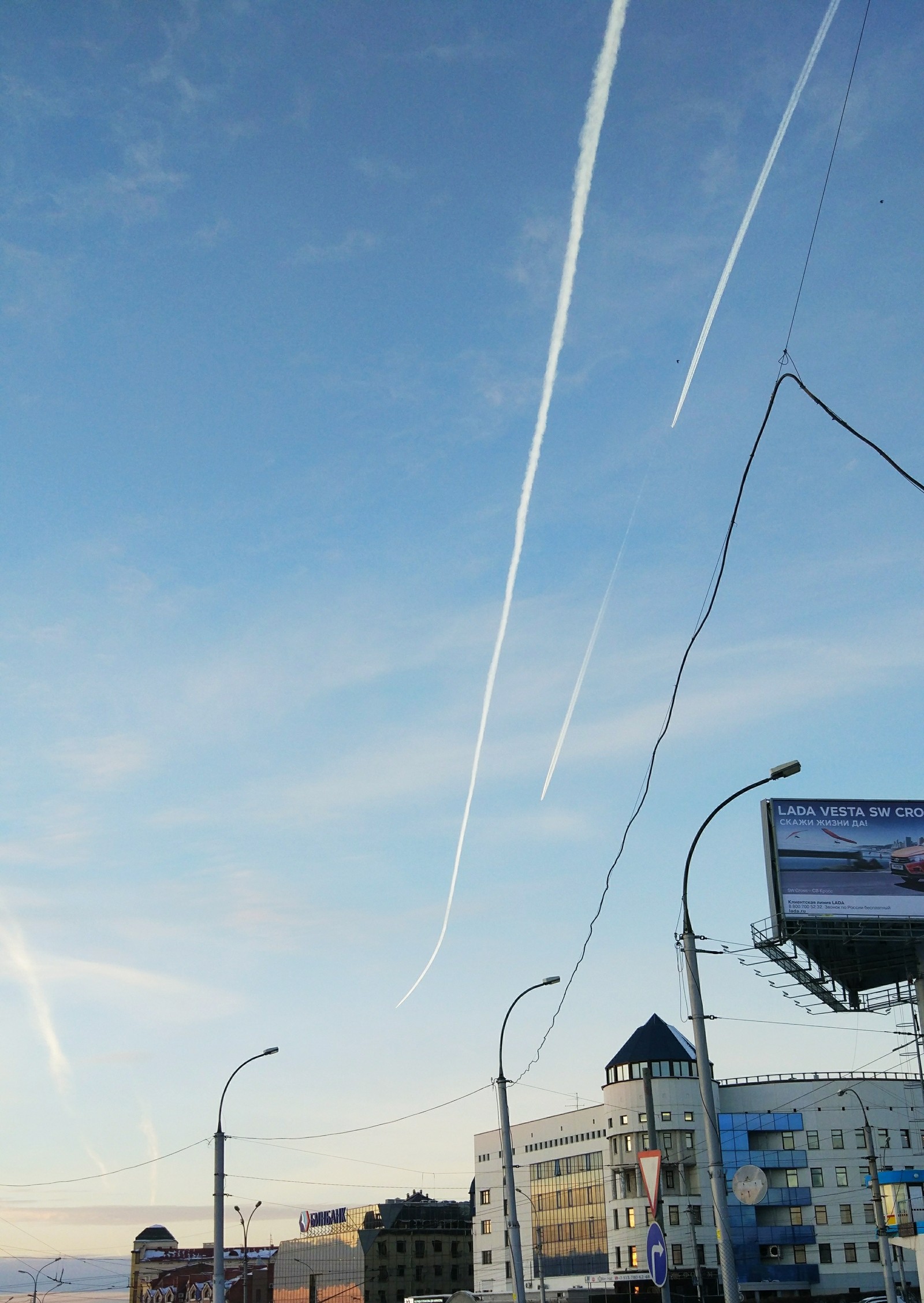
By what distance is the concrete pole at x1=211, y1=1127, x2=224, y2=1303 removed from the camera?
3934 cm

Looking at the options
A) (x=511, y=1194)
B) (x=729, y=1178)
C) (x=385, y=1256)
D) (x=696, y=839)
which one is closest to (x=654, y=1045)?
(x=729, y=1178)

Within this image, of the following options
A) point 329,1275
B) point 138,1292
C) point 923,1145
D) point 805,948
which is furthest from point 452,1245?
point 805,948

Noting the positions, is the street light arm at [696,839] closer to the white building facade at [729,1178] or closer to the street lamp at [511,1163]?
the street lamp at [511,1163]

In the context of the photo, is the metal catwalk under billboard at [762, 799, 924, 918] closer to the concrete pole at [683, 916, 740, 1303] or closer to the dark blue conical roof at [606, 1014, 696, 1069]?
the concrete pole at [683, 916, 740, 1303]

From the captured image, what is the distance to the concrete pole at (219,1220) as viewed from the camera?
3934 centimetres

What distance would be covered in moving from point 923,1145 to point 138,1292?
144 metres

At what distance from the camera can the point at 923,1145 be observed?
332ft

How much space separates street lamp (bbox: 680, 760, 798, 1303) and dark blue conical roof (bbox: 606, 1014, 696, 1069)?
296 ft

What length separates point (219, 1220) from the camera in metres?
39.7

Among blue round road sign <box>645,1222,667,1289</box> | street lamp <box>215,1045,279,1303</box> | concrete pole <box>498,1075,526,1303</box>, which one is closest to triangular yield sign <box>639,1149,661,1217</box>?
blue round road sign <box>645,1222,667,1289</box>

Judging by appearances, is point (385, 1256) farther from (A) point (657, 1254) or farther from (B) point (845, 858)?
(A) point (657, 1254)

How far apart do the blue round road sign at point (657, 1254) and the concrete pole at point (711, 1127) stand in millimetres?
2956

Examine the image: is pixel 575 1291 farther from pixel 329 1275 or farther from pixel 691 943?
pixel 691 943

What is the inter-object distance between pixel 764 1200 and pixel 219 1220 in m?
73.9
